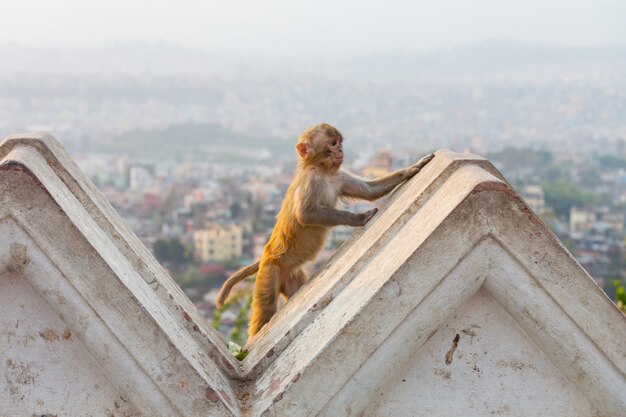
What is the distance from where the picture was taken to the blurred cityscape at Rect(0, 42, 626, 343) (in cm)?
5809

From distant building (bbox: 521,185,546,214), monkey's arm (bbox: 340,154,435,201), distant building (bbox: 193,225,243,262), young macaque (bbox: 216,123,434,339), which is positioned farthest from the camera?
distant building (bbox: 521,185,546,214)

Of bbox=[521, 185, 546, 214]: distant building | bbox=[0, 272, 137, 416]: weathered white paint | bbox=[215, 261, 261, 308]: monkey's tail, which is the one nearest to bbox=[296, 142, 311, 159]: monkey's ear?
bbox=[215, 261, 261, 308]: monkey's tail

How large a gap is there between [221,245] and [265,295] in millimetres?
43079

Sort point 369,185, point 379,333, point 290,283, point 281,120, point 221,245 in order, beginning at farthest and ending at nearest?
point 281,120
point 221,245
point 290,283
point 369,185
point 379,333

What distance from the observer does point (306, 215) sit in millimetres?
4336

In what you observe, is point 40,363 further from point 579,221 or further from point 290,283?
point 579,221

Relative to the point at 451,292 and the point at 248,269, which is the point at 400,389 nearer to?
the point at 451,292

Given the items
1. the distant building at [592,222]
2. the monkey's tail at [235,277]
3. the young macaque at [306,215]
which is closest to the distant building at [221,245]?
the distant building at [592,222]

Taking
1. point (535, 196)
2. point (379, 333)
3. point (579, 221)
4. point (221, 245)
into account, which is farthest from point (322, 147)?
point (579, 221)

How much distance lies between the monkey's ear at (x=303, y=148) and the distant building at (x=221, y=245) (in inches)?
1643

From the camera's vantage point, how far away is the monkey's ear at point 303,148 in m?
4.40

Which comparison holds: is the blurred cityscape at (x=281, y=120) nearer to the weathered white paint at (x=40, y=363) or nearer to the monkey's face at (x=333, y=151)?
the monkey's face at (x=333, y=151)

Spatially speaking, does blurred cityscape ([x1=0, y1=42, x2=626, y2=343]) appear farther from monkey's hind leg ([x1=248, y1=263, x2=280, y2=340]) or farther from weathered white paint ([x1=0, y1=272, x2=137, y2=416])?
weathered white paint ([x1=0, y1=272, x2=137, y2=416])

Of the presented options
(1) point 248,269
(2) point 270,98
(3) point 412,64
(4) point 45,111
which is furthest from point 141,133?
(1) point 248,269
